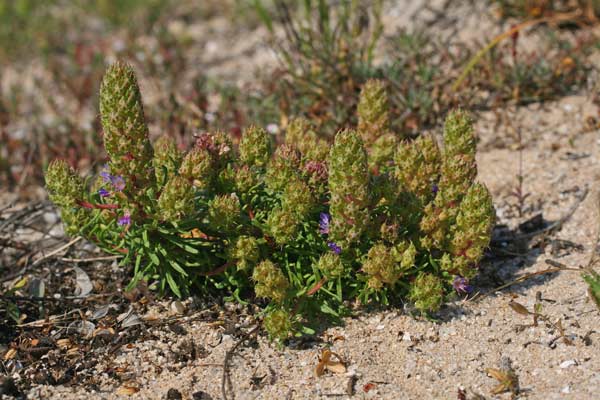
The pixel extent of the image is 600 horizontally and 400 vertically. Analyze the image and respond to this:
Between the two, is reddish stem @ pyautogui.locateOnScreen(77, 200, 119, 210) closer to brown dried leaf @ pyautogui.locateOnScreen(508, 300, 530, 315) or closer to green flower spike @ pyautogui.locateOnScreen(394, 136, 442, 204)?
green flower spike @ pyautogui.locateOnScreen(394, 136, 442, 204)

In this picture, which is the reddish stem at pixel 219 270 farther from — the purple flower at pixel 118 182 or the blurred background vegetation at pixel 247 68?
the blurred background vegetation at pixel 247 68

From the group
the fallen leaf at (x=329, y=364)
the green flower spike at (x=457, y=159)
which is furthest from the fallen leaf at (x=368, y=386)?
the green flower spike at (x=457, y=159)

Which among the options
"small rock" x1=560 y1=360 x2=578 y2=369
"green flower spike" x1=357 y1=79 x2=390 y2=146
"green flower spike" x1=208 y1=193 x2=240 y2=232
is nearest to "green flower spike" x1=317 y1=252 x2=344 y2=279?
"green flower spike" x1=208 y1=193 x2=240 y2=232

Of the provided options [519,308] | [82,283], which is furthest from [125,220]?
[519,308]

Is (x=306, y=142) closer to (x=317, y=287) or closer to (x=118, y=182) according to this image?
(x=317, y=287)

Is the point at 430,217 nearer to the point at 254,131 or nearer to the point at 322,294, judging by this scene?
the point at 322,294

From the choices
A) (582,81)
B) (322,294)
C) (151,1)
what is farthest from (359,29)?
(151,1)
